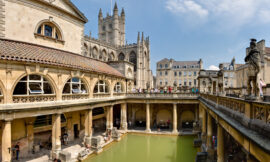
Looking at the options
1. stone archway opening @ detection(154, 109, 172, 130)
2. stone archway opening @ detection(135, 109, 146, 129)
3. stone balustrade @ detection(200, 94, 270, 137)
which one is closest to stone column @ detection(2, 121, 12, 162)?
stone balustrade @ detection(200, 94, 270, 137)

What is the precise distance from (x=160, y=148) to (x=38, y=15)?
73.9ft

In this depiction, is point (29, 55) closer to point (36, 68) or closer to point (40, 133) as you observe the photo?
point (36, 68)

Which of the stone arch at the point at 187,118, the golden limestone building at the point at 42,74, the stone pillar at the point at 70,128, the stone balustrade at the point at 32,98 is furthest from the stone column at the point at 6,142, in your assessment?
the stone arch at the point at 187,118

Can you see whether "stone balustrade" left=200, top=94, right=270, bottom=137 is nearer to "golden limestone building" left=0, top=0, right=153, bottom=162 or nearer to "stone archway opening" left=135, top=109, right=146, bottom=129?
"golden limestone building" left=0, top=0, right=153, bottom=162

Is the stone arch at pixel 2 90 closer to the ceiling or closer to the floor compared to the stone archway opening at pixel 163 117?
closer to the ceiling

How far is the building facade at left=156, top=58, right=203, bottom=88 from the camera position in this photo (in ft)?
212

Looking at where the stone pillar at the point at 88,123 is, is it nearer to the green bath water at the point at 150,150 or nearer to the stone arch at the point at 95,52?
the green bath water at the point at 150,150

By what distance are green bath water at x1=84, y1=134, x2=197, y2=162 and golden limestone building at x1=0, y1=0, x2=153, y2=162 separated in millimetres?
4331

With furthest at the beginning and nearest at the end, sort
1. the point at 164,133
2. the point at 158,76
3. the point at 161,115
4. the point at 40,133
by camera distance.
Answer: the point at 158,76, the point at 161,115, the point at 164,133, the point at 40,133

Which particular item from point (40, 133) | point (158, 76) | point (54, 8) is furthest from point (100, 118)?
point (158, 76)

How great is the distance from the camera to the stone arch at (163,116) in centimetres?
2888

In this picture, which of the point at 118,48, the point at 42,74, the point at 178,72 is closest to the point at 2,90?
the point at 42,74

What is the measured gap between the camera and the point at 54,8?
19266mm

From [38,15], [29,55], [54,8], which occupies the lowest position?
[29,55]
